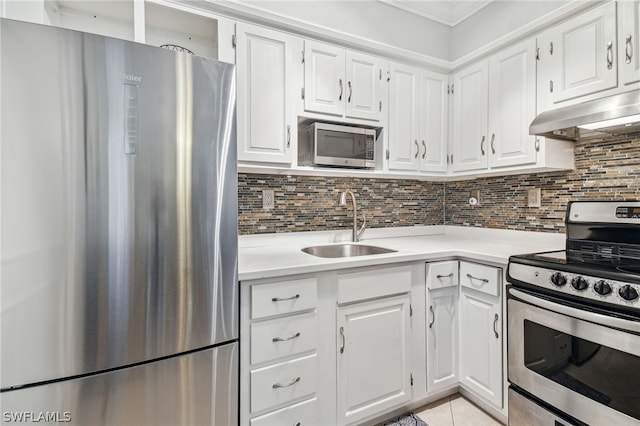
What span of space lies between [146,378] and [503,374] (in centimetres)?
168

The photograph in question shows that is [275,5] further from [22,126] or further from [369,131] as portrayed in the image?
[22,126]

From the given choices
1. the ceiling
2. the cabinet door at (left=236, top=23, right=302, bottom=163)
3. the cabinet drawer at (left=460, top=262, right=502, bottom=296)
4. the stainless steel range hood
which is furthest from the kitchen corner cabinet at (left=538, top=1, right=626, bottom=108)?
the cabinet door at (left=236, top=23, right=302, bottom=163)

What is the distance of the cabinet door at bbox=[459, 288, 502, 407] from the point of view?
168cm

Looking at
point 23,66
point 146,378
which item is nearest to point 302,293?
point 146,378

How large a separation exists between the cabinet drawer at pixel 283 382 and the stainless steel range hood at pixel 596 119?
5.35 feet

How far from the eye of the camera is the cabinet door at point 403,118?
215 centimetres

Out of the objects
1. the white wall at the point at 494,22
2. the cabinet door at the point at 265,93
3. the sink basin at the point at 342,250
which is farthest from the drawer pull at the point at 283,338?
the white wall at the point at 494,22

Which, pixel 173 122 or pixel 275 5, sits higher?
pixel 275 5

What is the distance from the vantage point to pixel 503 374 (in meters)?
1.65

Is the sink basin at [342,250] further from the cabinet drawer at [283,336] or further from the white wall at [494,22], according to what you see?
the white wall at [494,22]

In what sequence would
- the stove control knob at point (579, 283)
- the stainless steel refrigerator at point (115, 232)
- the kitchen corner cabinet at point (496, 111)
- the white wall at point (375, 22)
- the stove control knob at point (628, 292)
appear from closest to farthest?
the stainless steel refrigerator at point (115, 232), the stove control knob at point (628, 292), the stove control knob at point (579, 283), the kitchen corner cabinet at point (496, 111), the white wall at point (375, 22)

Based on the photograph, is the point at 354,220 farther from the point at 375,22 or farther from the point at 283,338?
the point at 375,22

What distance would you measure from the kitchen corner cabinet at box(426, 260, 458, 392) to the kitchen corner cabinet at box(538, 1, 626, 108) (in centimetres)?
111

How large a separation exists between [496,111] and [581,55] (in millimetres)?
490
